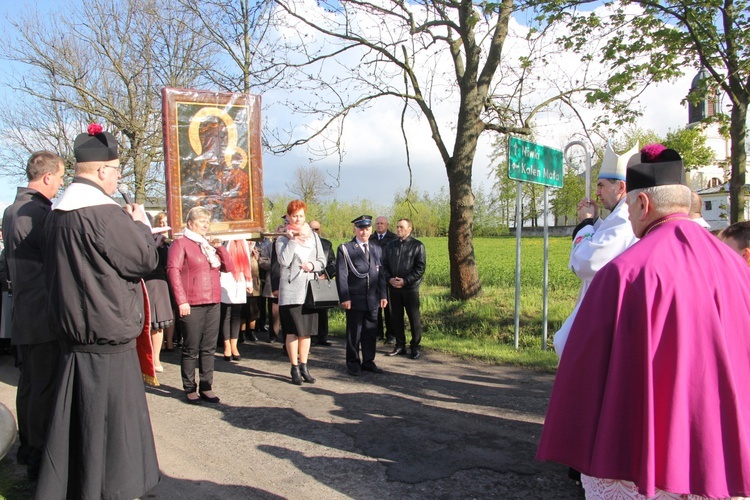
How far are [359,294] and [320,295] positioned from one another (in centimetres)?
73

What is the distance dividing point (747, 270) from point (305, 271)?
16.6 ft

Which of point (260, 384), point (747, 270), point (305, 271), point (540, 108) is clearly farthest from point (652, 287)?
point (540, 108)

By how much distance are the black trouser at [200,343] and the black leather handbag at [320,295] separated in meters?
1.13

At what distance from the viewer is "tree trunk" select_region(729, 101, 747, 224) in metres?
7.70

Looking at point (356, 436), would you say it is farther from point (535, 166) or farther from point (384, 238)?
point (384, 238)

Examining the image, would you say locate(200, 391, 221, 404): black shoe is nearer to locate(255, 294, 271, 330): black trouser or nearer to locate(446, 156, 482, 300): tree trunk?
locate(255, 294, 271, 330): black trouser

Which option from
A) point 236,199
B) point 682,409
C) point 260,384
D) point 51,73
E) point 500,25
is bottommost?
point 260,384

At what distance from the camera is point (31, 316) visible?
13.6 feet

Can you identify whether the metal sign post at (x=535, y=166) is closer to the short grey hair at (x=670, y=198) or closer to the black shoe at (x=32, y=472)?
the short grey hair at (x=670, y=198)

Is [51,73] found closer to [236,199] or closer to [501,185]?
[236,199]

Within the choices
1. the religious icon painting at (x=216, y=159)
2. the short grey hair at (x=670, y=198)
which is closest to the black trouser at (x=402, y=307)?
the religious icon painting at (x=216, y=159)

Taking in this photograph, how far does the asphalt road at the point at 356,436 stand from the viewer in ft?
13.1

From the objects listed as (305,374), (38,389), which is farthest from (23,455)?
(305,374)

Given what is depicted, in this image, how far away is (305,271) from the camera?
6.82 metres
